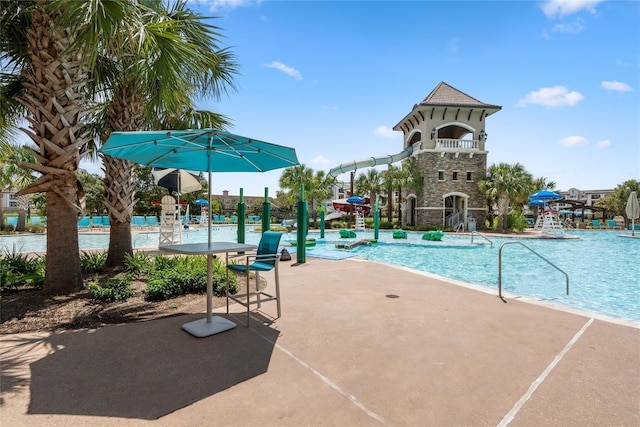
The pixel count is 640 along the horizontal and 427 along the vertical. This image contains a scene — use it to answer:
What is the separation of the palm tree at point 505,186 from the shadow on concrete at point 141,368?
2551cm

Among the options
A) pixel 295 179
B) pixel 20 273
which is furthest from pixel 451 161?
pixel 20 273

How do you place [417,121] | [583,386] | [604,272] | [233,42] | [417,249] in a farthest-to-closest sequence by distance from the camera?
[417,121]
[417,249]
[604,272]
[233,42]
[583,386]

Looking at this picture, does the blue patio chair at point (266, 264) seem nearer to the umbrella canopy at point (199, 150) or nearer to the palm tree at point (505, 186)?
the umbrella canopy at point (199, 150)

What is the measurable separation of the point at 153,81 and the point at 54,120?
1.63 m

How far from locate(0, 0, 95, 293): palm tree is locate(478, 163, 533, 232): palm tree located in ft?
86.3

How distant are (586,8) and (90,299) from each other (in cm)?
1033

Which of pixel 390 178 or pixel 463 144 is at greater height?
pixel 463 144

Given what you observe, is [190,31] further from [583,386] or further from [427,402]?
[583,386]

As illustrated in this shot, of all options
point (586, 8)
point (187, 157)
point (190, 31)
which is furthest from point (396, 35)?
point (187, 157)

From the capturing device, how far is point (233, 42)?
6918 mm

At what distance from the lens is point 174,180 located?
12062 millimetres

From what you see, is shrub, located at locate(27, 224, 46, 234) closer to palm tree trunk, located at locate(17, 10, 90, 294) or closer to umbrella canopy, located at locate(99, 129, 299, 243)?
palm tree trunk, located at locate(17, 10, 90, 294)

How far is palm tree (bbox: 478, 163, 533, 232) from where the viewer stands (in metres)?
24.5

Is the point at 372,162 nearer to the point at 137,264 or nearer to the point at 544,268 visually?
the point at 544,268
